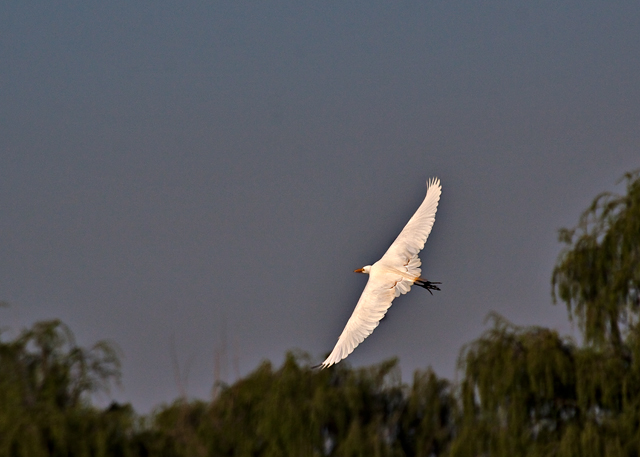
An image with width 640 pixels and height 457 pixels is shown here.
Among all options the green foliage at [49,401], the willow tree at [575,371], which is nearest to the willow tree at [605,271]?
the willow tree at [575,371]

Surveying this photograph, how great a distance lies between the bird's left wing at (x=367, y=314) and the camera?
1070 centimetres

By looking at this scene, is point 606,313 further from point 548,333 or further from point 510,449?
point 510,449

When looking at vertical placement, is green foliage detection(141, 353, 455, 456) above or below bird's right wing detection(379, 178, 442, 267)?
below

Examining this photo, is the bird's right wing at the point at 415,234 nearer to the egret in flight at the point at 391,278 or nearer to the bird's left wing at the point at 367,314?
the egret in flight at the point at 391,278

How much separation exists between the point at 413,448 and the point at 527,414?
1738mm

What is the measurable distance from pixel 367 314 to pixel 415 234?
4.88ft

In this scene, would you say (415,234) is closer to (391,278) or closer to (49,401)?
(391,278)

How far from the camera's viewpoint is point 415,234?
40.1 feet

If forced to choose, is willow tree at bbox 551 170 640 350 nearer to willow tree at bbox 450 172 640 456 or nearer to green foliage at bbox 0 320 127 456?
willow tree at bbox 450 172 640 456

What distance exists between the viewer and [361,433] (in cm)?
1338

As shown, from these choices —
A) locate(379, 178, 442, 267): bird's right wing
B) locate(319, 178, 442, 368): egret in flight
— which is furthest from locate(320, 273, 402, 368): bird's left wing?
locate(379, 178, 442, 267): bird's right wing

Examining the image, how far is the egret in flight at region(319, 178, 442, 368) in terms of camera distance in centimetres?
1087

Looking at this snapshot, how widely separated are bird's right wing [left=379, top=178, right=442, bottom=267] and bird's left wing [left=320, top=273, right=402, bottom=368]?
1.43 ft

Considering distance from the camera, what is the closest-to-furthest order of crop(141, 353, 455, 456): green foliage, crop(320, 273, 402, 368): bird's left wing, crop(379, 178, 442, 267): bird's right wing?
crop(320, 273, 402, 368): bird's left wing < crop(379, 178, 442, 267): bird's right wing < crop(141, 353, 455, 456): green foliage
